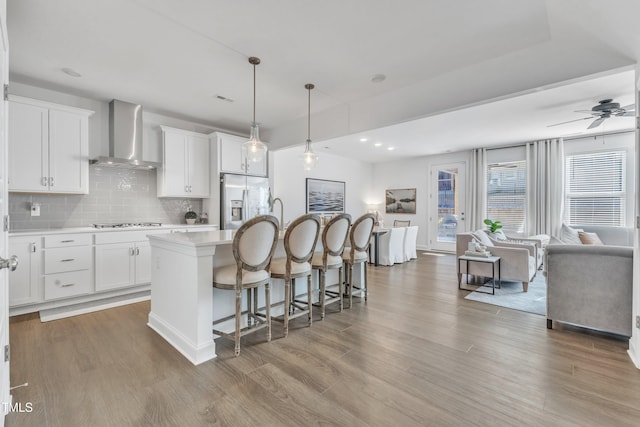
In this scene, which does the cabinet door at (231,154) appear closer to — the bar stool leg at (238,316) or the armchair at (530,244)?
the bar stool leg at (238,316)

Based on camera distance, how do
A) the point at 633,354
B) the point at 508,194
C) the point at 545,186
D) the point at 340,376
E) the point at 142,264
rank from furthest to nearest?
the point at 508,194
the point at 545,186
the point at 142,264
the point at 633,354
the point at 340,376

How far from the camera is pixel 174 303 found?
2543 mm

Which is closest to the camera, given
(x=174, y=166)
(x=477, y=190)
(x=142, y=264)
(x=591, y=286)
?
(x=591, y=286)

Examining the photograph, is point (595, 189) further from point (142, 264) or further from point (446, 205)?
point (142, 264)

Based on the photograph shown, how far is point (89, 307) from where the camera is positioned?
3498 mm

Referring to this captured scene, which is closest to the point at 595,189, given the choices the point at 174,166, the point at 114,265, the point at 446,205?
the point at 446,205

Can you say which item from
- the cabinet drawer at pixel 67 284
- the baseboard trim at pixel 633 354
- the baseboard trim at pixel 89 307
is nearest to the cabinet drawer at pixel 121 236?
the cabinet drawer at pixel 67 284

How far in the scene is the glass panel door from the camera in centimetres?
769

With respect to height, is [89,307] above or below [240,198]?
below

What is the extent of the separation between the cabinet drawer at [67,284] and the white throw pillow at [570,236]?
7.23m

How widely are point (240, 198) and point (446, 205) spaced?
559 cm

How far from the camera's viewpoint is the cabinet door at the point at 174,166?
4.40 metres

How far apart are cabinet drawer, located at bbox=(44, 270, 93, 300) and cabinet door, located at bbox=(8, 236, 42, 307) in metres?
0.07

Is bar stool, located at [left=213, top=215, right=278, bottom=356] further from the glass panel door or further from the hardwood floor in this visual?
the glass panel door
